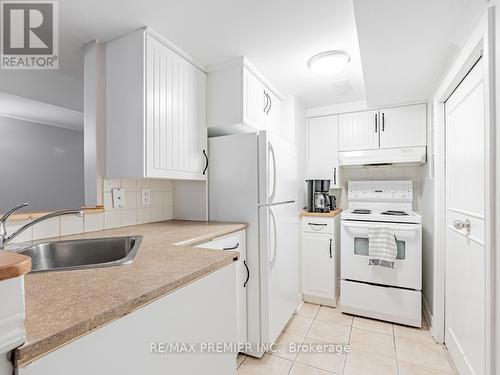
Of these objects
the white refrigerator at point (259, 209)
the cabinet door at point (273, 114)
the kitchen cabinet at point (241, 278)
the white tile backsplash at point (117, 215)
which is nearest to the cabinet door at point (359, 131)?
the cabinet door at point (273, 114)

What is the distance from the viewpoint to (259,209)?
1.85 metres

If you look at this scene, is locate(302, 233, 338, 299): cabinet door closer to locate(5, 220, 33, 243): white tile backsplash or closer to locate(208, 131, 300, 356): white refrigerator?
locate(208, 131, 300, 356): white refrigerator

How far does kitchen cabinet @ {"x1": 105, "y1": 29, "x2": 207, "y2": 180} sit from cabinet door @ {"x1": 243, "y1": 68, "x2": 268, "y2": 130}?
18.1 inches

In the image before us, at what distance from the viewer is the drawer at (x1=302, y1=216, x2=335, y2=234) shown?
2.54 m

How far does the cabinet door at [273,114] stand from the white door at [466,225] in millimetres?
1390

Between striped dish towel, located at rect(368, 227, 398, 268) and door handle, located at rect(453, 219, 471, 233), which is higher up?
door handle, located at rect(453, 219, 471, 233)

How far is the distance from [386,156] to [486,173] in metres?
1.62

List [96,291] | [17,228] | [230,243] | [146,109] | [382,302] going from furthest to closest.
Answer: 1. [382,302]
2. [230,243]
3. [146,109]
4. [17,228]
5. [96,291]

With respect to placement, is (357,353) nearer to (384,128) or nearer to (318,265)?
(318,265)

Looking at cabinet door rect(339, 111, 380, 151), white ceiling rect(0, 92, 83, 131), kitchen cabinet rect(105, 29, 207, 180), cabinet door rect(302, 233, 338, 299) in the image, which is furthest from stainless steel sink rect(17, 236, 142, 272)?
cabinet door rect(339, 111, 380, 151)

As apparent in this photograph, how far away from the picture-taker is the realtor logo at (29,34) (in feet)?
4.33

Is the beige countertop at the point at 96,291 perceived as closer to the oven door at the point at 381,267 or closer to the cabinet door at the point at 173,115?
the cabinet door at the point at 173,115

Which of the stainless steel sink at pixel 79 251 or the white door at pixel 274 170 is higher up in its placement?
the white door at pixel 274 170

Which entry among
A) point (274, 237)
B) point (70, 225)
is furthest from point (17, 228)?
point (274, 237)
